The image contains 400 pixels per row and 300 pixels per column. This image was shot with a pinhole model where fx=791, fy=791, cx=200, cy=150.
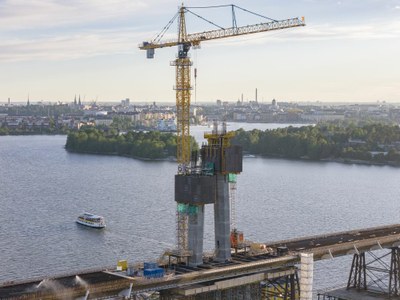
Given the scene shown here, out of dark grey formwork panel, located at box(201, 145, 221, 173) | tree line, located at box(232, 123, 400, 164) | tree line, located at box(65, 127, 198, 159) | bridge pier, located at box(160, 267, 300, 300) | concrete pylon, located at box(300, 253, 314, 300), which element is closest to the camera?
concrete pylon, located at box(300, 253, 314, 300)

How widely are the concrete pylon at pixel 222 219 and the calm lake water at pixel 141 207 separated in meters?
10.8

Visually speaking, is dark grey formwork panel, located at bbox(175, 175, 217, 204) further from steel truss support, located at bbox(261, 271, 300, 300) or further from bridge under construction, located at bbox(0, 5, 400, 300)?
steel truss support, located at bbox(261, 271, 300, 300)

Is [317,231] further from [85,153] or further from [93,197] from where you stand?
[85,153]

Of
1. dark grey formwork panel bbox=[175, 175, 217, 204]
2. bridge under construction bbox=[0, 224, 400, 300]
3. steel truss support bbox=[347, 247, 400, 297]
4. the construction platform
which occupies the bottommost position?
the construction platform

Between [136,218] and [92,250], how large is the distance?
508 inches

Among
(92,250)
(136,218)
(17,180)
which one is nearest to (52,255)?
(92,250)

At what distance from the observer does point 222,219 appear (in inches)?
1747

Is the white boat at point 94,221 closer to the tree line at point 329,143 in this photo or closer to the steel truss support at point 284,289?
the steel truss support at point 284,289

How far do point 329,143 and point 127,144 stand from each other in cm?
3995

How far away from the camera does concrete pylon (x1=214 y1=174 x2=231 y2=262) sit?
4384 cm

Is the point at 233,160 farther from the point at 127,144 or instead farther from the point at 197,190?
the point at 127,144

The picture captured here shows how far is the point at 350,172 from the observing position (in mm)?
125812

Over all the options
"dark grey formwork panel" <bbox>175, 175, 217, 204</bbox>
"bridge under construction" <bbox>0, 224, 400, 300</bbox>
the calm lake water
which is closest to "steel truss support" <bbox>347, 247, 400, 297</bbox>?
"bridge under construction" <bbox>0, 224, 400, 300</bbox>

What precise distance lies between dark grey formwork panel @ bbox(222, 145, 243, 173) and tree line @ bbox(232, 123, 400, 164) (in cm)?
10177
